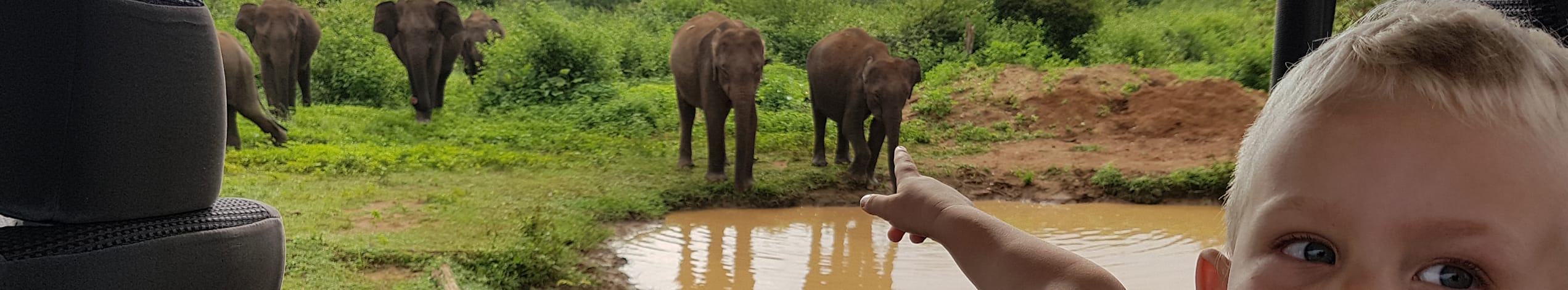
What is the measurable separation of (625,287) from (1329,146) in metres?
1.95

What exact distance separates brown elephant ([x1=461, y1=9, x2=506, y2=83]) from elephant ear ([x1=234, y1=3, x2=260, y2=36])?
0.68m

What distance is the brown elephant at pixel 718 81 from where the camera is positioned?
2.92 metres

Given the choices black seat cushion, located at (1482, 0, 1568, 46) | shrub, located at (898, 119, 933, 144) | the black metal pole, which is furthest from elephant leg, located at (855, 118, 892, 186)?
black seat cushion, located at (1482, 0, 1568, 46)

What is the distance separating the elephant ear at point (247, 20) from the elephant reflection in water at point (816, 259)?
1475 millimetres

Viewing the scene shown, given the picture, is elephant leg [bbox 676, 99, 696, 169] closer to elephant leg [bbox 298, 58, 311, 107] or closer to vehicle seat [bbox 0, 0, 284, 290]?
elephant leg [bbox 298, 58, 311, 107]

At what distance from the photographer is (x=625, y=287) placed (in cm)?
227

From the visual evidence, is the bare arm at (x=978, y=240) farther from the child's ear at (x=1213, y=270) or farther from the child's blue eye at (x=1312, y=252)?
the child's blue eye at (x=1312, y=252)

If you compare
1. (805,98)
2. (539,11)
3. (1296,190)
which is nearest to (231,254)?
(1296,190)

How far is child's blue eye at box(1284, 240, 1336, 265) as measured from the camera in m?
0.42

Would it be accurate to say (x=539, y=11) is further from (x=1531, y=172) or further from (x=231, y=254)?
(x=1531, y=172)

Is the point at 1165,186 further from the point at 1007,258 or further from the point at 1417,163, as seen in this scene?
the point at 1417,163

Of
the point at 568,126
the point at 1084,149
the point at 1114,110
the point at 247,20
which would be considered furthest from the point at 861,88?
the point at 1114,110

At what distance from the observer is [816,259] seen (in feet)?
8.77

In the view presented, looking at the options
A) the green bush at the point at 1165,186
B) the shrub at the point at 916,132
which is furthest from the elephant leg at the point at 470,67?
the green bush at the point at 1165,186
